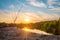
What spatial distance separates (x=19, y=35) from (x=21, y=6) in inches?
14.4

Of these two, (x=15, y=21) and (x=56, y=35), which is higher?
(x=15, y=21)

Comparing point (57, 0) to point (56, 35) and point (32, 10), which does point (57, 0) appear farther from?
point (56, 35)

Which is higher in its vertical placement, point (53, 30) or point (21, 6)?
point (21, 6)

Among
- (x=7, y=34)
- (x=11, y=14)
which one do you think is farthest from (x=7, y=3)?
(x=7, y=34)

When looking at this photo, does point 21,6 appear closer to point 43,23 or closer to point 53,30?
point 43,23

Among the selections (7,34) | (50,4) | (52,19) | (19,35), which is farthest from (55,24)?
(7,34)

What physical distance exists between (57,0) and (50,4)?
0.10 metres

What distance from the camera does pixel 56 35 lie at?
1546 mm

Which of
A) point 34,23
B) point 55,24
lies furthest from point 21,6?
point 55,24

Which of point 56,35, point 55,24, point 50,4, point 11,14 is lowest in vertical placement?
point 56,35

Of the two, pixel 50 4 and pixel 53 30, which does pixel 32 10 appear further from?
pixel 53 30

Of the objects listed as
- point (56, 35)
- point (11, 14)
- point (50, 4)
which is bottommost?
point (56, 35)

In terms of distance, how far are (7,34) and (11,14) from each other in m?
0.26

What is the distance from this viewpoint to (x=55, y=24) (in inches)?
63.6
